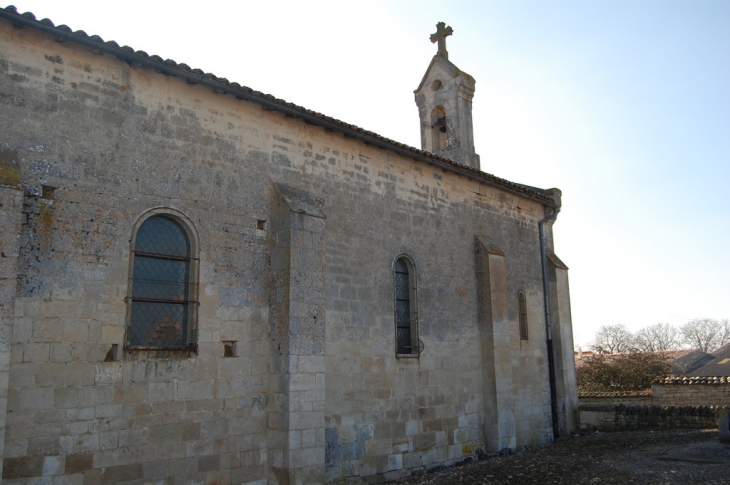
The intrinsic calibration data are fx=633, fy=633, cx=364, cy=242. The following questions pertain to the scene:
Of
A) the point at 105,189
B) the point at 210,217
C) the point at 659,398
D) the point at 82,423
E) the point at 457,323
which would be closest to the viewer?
the point at 82,423

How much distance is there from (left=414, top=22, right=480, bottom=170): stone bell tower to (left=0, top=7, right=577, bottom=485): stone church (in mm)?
3616

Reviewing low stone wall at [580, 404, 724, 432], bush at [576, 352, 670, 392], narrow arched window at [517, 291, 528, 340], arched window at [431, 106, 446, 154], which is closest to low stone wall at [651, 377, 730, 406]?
low stone wall at [580, 404, 724, 432]

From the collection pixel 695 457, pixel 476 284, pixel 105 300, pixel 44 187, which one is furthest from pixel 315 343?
pixel 695 457

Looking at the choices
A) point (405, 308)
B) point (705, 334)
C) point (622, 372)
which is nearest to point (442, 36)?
point (405, 308)

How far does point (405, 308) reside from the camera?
39.3 ft

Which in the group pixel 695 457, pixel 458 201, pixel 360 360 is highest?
pixel 458 201

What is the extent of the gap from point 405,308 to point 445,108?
7.23 metres

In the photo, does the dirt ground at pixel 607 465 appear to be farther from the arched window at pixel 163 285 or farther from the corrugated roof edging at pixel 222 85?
the corrugated roof edging at pixel 222 85

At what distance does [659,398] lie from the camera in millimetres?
21094

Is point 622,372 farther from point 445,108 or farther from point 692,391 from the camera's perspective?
point 445,108

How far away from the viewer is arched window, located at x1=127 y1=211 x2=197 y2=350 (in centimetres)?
818

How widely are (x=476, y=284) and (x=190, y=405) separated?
705 cm

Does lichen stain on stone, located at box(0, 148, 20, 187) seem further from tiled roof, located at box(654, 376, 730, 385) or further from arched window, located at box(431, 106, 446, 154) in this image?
tiled roof, located at box(654, 376, 730, 385)

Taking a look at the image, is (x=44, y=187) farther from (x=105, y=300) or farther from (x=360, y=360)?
(x=360, y=360)
